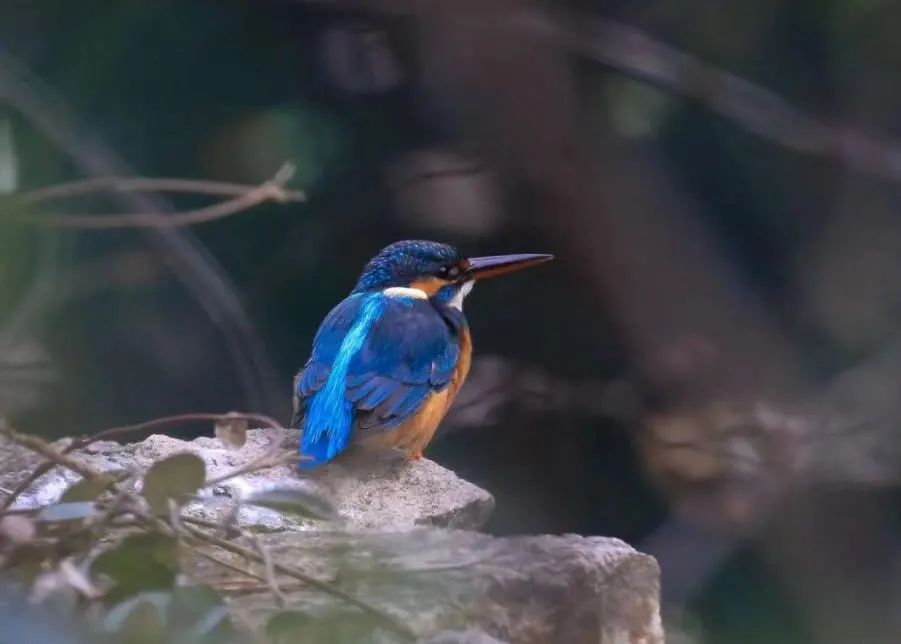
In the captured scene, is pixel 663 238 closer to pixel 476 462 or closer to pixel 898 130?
pixel 898 130

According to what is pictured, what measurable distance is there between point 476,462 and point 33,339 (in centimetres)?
137

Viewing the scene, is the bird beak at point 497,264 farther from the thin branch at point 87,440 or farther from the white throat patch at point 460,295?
the thin branch at point 87,440

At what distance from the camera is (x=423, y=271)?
13.4 ft

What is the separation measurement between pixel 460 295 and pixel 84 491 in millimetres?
2621

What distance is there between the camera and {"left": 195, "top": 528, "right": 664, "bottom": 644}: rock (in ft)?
5.13

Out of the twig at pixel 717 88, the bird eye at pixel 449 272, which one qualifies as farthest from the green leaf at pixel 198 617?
the bird eye at pixel 449 272

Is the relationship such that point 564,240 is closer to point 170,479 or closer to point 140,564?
point 170,479

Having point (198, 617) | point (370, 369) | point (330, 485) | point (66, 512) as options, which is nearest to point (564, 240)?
point (330, 485)

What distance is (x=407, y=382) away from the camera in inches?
143

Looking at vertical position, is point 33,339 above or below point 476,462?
below

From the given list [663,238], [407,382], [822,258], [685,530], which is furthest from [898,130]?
[663,238]

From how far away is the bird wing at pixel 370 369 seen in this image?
→ 3414 millimetres

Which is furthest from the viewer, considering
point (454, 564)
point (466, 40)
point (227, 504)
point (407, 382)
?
point (407, 382)

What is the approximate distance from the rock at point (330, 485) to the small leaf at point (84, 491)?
0.69m
